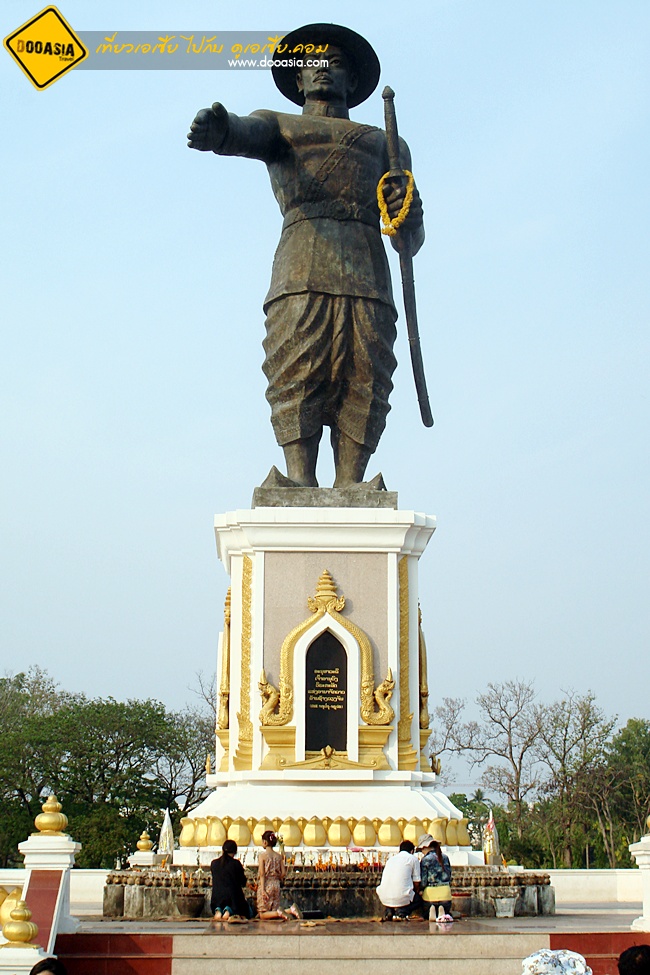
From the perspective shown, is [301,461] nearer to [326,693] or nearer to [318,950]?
[326,693]

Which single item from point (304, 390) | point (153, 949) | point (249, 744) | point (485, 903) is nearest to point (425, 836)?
point (485, 903)

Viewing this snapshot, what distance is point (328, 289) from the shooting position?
35.3ft

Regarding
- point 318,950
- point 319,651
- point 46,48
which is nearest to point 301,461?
point 319,651

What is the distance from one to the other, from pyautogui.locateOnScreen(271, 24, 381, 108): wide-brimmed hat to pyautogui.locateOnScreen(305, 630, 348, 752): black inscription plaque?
5.32 meters

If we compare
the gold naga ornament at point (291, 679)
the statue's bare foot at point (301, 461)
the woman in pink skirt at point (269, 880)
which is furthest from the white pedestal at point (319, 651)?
the woman in pink skirt at point (269, 880)

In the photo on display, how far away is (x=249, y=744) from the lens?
9.90 m

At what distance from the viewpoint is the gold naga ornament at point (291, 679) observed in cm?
972

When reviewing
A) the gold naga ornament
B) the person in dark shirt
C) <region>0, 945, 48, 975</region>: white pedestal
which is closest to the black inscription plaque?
the gold naga ornament

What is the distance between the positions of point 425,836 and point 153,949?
2.53 meters

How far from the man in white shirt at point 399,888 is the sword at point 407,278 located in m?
4.78

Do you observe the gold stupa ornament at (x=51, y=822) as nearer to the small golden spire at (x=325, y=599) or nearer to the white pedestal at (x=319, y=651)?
the white pedestal at (x=319, y=651)

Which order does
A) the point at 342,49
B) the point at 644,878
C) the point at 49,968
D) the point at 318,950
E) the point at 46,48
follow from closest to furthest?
the point at 49,968 < the point at 318,950 < the point at 644,878 < the point at 46,48 < the point at 342,49

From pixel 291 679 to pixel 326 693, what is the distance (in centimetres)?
32

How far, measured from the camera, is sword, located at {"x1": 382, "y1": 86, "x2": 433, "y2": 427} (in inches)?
411
